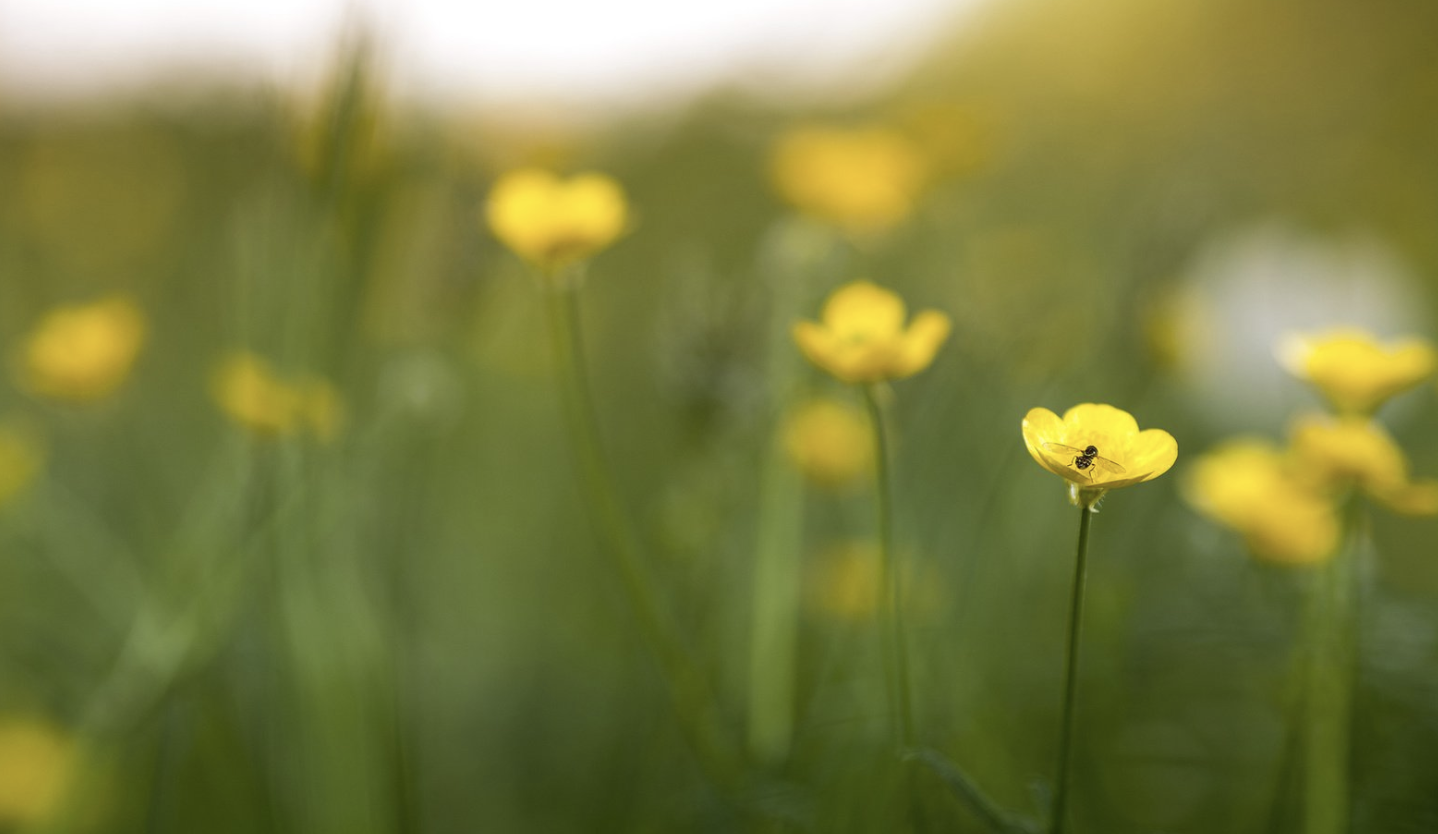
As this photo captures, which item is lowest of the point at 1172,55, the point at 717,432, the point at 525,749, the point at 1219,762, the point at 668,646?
the point at 525,749

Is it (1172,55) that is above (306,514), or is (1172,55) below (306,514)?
above

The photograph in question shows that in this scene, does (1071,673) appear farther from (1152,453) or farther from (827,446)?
(827,446)

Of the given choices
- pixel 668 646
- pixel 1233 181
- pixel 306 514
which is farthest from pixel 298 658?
pixel 1233 181

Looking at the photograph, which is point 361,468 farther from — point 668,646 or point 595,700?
point 668,646

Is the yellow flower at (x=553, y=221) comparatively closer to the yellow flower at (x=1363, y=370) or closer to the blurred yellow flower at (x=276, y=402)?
the blurred yellow flower at (x=276, y=402)

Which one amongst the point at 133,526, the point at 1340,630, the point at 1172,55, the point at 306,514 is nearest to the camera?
the point at 1340,630

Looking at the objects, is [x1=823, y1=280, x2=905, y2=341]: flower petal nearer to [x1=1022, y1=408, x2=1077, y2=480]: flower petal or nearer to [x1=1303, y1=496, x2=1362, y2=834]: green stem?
[x1=1022, y1=408, x2=1077, y2=480]: flower petal

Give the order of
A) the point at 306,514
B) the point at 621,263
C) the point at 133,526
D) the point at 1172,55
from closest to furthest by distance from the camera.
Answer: the point at 306,514, the point at 133,526, the point at 621,263, the point at 1172,55
